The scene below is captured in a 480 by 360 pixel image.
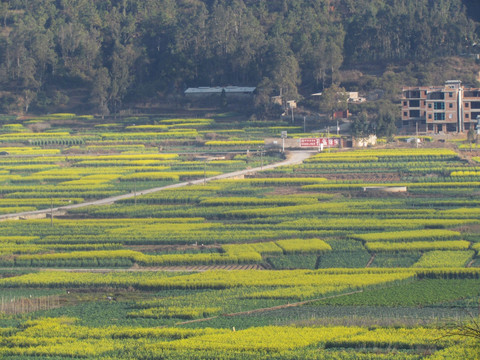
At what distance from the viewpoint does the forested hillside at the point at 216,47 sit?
10406 centimetres

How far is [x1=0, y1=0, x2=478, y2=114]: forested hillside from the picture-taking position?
104 meters

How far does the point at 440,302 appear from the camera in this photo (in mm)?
35719

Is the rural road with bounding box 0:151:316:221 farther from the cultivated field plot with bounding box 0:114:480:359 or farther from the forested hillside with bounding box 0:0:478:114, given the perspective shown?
the forested hillside with bounding box 0:0:478:114

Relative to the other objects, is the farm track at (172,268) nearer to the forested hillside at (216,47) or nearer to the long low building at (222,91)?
the forested hillside at (216,47)

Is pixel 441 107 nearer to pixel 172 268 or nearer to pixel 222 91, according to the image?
pixel 222 91

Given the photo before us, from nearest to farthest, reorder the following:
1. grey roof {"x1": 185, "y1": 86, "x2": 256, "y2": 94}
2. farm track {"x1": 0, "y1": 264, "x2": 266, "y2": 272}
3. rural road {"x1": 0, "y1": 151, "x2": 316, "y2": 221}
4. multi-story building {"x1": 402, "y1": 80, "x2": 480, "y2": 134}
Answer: farm track {"x1": 0, "y1": 264, "x2": 266, "y2": 272} → rural road {"x1": 0, "y1": 151, "x2": 316, "y2": 221} → multi-story building {"x1": 402, "y1": 80, "x2": 480, "y2": 134} → grey roof {"x1": 185, "y1": 86, "x2": 256, "y2": 94}

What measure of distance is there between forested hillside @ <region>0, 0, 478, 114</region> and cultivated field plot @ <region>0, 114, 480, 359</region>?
2804 cm

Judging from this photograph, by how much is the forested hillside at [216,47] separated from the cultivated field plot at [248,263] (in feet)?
92.0

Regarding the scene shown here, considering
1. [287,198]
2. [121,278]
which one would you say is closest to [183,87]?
[287,198]

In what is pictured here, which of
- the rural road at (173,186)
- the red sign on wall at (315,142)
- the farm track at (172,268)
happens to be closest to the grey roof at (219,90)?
the red sign on wall at (315,142)

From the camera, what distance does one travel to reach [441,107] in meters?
91.9

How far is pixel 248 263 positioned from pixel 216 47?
7072cm

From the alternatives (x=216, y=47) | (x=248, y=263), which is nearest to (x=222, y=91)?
(x=216, y=47)

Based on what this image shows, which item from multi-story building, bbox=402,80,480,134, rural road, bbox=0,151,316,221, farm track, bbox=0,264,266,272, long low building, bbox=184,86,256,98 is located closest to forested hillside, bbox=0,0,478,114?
long low building, bbox=184,86,256,98
